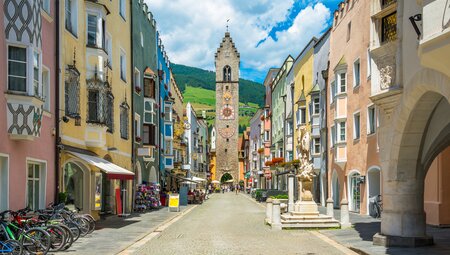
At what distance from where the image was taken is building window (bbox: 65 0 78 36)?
22.7m

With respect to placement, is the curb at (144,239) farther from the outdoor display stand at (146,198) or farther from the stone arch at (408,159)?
the outdoor display stand at (146,198)

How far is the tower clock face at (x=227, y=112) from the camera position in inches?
4264

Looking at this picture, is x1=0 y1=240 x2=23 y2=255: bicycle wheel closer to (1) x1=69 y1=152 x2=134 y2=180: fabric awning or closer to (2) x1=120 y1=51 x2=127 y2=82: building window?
(1) x1=69 y1=152 x2=134 y2=180: fabric awning

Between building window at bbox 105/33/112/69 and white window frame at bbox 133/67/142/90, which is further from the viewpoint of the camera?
white window frame at bbox 133/67/142/90

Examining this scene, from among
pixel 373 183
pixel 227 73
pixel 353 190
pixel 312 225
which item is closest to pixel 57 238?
pixel 312 225

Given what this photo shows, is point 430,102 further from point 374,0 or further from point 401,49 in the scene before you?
point 374,0

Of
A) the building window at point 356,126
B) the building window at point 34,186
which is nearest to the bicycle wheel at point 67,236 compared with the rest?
the building window at point 34,186

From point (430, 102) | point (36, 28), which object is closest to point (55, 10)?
point (36, 28)

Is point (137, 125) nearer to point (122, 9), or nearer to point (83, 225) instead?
point (122, 9)

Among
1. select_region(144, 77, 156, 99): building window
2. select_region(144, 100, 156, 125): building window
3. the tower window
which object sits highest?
the tower window

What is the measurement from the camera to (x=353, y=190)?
35.2 meters

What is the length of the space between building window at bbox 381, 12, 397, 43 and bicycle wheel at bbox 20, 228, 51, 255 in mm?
10093

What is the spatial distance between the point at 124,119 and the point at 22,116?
15.6 meters

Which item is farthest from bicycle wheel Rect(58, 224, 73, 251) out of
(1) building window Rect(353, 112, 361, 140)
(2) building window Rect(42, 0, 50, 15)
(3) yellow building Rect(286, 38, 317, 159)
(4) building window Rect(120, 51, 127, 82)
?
(3) yellow building Rect(286, 38, 317, 159)
